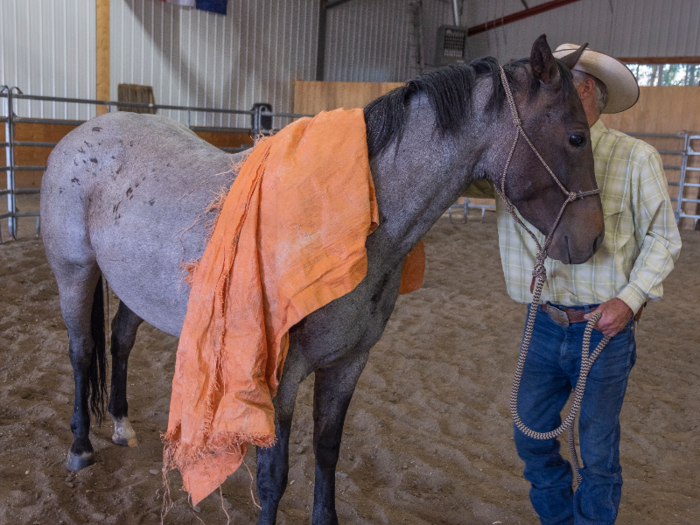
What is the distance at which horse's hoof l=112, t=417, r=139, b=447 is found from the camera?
2656 mm

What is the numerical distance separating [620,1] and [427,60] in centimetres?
482

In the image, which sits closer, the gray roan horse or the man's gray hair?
the gray roan horse

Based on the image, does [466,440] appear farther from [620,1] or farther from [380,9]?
[620,1]

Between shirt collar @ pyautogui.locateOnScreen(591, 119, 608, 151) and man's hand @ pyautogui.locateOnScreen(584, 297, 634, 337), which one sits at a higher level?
shirt collar @ pyautogui.locateOnScreen(591, 119, 608, 151)

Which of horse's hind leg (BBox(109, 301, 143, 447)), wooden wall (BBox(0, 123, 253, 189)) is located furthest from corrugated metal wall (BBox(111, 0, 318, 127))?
horse's hind leg (BBox(109, 301, 143, 447))

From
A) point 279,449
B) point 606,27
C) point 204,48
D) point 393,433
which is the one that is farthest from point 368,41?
point 279,449

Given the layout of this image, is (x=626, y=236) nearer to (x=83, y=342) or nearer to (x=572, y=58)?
(x=572, y=58)

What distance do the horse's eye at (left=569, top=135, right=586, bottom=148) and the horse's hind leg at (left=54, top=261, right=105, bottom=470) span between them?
1856mm

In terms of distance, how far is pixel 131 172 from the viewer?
2.10 m

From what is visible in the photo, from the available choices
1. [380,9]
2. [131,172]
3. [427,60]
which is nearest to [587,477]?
[131,172]

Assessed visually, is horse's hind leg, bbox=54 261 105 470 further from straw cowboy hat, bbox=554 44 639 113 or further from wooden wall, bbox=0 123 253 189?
wooden wall, bbox=0 123 253 189

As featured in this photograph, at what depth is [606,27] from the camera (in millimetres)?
14156

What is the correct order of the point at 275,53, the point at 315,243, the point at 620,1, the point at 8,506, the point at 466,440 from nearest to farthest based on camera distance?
the point at 315,243 → the point at 8,506 → the point at 466,440 → the point at 275,53 → the point at 620,1

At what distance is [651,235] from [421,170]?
776 mm
